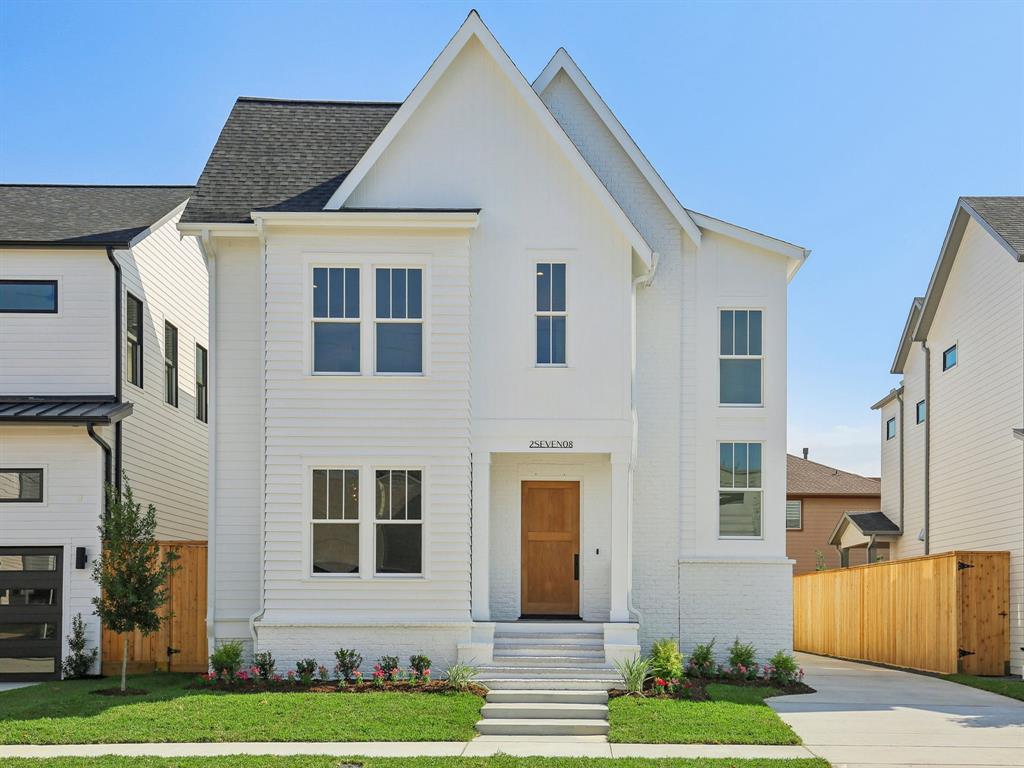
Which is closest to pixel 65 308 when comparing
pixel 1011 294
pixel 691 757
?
pixel 691 757

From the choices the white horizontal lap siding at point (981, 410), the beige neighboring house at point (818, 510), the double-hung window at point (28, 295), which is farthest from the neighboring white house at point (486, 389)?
the beige neighboring house at point (818, 510)

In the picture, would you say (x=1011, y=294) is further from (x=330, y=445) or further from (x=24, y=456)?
(x=24, y=456)

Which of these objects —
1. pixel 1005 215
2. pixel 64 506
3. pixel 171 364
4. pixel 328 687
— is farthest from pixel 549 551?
pixel 1005 215

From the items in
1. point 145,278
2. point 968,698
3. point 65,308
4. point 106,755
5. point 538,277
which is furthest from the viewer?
point 145,278

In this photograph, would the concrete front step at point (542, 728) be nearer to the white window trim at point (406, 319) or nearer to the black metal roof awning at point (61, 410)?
the white window trim at point (406, 319)

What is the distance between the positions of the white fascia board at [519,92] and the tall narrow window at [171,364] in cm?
618

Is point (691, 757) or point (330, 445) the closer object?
point (691, 757)

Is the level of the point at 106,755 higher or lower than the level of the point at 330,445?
lower

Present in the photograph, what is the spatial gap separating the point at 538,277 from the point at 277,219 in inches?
165

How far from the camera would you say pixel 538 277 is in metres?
17.1

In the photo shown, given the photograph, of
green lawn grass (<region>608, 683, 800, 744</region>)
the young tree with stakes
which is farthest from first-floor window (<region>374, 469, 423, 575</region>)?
green lawn grass (<region>608, 683, 800, 744</region>)

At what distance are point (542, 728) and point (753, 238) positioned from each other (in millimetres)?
8974

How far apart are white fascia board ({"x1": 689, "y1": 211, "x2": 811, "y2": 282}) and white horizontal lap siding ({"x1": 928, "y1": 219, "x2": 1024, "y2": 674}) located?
15.5ft

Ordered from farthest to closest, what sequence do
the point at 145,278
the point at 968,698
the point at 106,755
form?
the point at 145,278, the point at 968,698, the point at 106,755
